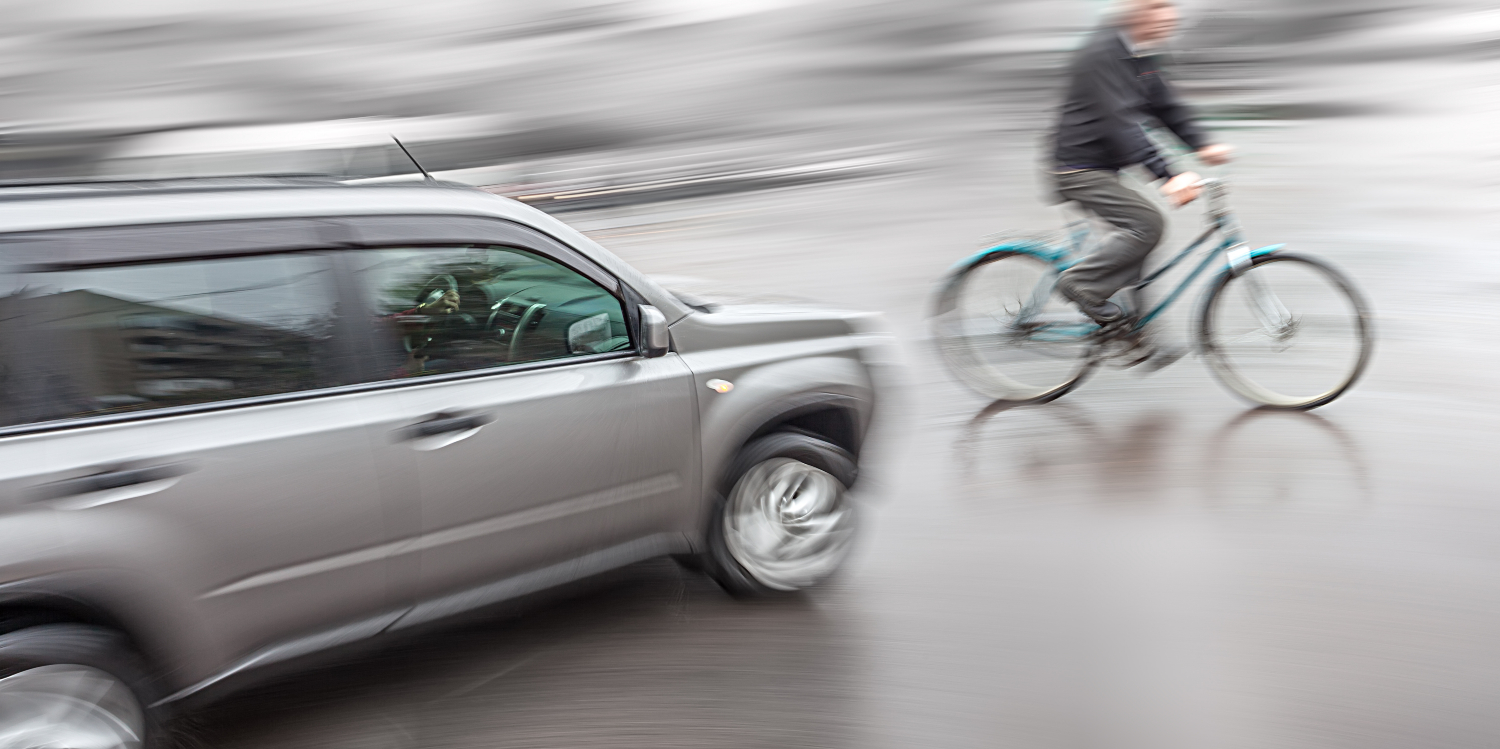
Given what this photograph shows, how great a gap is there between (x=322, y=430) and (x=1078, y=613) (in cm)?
242

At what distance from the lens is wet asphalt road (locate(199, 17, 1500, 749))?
3424 mm

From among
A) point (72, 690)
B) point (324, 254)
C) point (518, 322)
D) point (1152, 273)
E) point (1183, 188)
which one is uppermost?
point (324, 254)

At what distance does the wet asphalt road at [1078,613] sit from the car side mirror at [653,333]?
0.82 m

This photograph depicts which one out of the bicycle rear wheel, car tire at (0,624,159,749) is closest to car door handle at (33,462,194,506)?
car tire at (0,624,159,749)

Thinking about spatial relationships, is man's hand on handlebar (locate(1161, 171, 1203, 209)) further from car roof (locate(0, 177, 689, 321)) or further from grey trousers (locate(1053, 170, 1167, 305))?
car roof (locate(0, 177, 689, 321))

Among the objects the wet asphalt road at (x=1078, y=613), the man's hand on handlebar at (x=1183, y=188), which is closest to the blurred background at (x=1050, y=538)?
the wet asphalt road at (x=1078, y=613)

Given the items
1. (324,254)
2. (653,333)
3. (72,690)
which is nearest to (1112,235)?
(653,333)

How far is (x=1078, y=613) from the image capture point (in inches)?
160

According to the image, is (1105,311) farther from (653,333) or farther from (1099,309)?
(653,333)

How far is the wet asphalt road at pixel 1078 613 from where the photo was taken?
3424mm

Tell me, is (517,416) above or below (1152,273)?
above

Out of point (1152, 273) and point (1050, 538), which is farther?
point (1152, 273)

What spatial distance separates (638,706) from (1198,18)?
993 inches

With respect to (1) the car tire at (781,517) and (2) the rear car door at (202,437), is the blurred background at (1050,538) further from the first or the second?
(2) the rear car door at (202,437)
